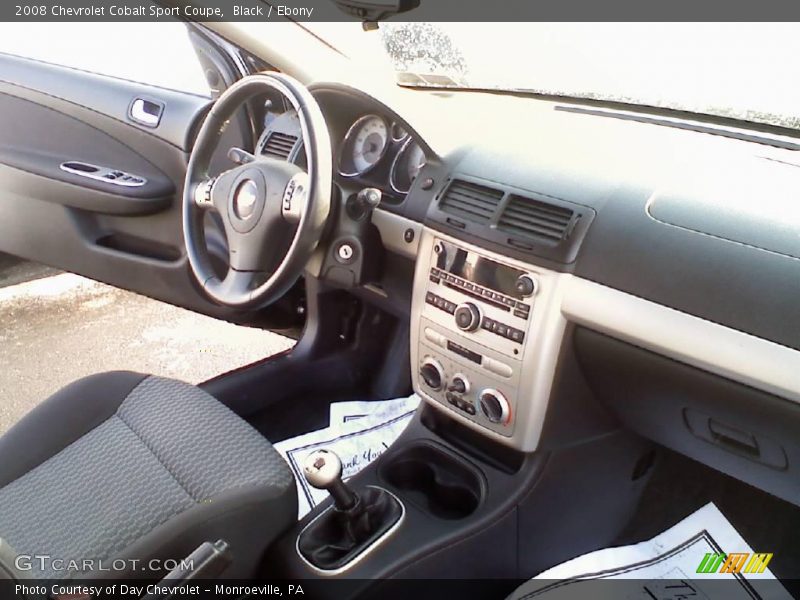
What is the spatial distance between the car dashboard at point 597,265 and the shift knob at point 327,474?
243 mm

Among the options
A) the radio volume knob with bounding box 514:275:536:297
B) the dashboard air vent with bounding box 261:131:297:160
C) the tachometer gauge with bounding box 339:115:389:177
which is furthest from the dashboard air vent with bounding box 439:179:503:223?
the dashboard air vent with bounding box 261:131:297:160

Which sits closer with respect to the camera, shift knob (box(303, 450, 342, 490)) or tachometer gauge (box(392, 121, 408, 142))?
shift knob (box(303, 450, 342, 490))

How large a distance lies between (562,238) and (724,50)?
14.4 inches

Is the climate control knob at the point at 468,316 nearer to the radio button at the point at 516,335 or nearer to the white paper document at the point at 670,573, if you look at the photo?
the radio button at the point at 516,335

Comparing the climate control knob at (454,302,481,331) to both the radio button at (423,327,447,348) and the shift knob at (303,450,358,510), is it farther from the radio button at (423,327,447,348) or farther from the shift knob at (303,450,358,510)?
the shift knob at (303,450,358,510)

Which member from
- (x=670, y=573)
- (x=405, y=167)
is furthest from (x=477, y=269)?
(x=670, y=573)

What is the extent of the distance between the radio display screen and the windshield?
0.40m


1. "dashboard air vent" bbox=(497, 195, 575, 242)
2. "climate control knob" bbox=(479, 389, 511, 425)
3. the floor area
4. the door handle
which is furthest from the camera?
the floor area

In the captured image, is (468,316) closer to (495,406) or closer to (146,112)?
(495,406)

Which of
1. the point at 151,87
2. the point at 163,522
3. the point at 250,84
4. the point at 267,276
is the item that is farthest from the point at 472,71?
the point at 163,522

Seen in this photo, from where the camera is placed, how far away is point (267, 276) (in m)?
1.33

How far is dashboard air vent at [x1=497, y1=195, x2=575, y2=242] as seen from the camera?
1117 mm

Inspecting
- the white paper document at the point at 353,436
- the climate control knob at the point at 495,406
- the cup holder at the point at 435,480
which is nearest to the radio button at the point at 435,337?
the climate control knob at the point at 495,406
